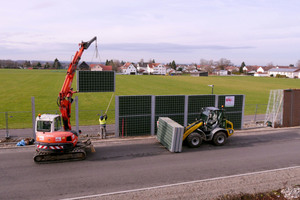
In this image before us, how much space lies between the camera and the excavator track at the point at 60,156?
1260cm

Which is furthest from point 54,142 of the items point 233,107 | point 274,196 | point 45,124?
point 233,107

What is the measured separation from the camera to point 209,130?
1625 cm

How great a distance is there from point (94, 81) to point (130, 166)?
6560 mm

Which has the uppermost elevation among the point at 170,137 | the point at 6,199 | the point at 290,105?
the point at 290,105

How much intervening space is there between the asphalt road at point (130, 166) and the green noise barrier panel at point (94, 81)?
12.0 ft

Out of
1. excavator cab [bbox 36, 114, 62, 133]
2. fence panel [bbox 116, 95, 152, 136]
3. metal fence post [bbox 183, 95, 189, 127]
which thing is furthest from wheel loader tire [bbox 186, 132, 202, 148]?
excavator cab [bbox 36, 114, 62, 133]

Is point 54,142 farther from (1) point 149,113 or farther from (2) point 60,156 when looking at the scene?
(1) point 149,113

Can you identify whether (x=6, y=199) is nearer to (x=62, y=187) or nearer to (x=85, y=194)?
(x=62, y=187)

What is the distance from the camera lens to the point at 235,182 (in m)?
10.9

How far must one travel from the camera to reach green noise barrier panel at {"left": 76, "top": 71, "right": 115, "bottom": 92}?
16.0 metres

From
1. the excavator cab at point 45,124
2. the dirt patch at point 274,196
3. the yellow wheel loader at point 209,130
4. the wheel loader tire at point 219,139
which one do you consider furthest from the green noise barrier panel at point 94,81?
the dirt patch at point 274,196

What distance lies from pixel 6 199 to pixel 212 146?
11748mm

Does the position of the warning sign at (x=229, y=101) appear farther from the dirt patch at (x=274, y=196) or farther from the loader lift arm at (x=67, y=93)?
the loader lift arm at (x=67, y=93)

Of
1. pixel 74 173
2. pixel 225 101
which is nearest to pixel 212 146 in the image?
pixel 225 101
